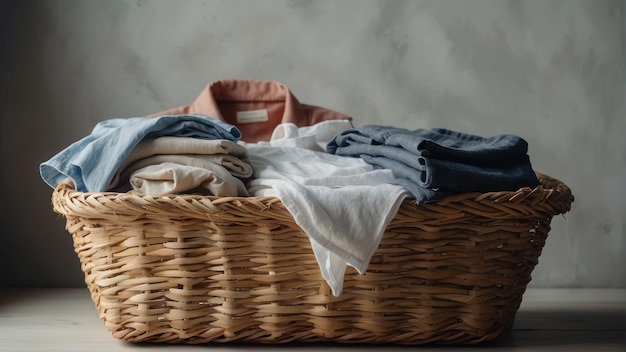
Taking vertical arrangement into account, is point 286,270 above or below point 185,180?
below

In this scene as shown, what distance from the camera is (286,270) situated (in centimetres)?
120

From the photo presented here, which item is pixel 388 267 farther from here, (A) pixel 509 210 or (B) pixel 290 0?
(B) pixel 290 0

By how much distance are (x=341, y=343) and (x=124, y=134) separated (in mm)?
489

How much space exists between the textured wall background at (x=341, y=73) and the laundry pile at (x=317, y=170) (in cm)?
50

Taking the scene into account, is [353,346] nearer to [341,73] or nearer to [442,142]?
[442,142]

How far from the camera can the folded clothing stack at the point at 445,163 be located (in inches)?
44.7

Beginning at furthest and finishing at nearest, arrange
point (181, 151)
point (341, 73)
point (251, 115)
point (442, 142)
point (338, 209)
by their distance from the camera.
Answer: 1. point (341, 73)
2. point (251, 115)
3. point (442, 142)
4. point (181, 151)
5. point (338, 209)

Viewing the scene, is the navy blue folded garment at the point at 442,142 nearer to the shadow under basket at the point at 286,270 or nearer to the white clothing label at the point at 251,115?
the shadow under basket at the point at 286,270

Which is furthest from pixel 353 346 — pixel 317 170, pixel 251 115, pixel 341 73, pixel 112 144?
pixel 341 73

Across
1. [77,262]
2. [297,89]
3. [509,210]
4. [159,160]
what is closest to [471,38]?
[297,89]

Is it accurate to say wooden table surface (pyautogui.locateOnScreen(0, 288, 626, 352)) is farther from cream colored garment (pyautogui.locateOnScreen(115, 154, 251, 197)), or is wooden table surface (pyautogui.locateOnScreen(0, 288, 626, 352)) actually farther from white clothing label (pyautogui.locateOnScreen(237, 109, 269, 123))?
white clothing label (pyautogui.locateOnScreen(237, 109, 269, 123))

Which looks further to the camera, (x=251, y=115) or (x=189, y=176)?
(x=251, y=115)

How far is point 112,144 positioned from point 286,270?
336 mm

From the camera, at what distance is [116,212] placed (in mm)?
1172
